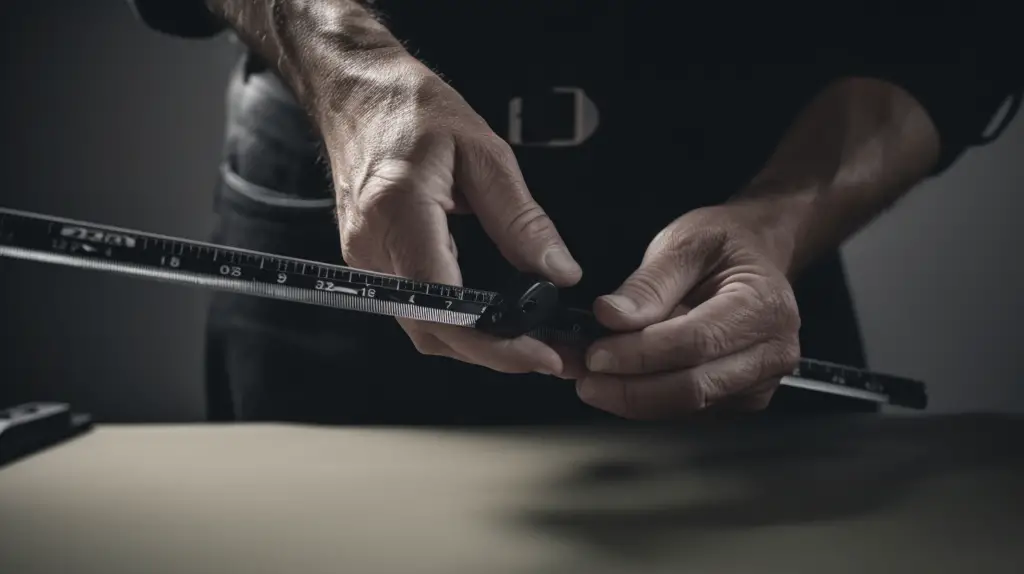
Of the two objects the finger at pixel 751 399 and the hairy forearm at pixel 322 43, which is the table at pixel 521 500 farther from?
the hairy forearm at pixel 322 43

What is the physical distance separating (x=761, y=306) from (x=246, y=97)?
1.25ft

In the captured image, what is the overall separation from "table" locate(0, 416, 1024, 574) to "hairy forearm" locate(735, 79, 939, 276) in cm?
14

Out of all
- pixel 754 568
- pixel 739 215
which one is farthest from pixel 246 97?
pixel 754 568

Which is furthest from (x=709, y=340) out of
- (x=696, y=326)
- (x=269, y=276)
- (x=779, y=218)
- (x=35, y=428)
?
(x=35, y=428)

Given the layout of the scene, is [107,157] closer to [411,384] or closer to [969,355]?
[411,384]

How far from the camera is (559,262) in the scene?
42cm

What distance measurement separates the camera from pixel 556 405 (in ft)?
2.02

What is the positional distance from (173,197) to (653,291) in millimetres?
491

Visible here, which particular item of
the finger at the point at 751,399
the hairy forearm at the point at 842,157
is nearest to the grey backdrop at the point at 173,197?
the hairy forearm at the point at 842,157

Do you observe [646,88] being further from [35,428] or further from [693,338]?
[35,428]

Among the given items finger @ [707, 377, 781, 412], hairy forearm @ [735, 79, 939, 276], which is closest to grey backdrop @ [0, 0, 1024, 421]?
hairy forearm @ [735, 79, 939, 276]

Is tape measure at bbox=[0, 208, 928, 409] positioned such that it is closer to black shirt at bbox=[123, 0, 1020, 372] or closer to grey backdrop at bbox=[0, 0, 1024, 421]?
black shirt at bbox=[123, 0, 1020, 372]

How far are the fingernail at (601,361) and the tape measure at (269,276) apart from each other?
36 millimetres

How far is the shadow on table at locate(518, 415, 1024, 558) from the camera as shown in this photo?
14.3 inches
